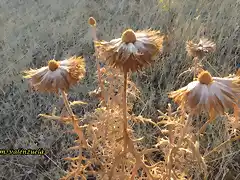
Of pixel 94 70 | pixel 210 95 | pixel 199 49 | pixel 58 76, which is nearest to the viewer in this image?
pixel 210 95

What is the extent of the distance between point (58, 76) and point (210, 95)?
50cm

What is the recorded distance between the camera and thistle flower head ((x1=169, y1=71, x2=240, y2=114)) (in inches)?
40.4

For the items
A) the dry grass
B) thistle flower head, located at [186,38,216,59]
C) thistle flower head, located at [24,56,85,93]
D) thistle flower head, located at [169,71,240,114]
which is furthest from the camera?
the dry grass

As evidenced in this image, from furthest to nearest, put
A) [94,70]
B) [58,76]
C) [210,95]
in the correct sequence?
[94,70], [58,76], [210,95]

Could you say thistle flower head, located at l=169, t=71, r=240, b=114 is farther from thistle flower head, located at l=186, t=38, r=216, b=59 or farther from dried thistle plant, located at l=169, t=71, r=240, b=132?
thistle flower head, located at l=186, t=38, r=216, b=59

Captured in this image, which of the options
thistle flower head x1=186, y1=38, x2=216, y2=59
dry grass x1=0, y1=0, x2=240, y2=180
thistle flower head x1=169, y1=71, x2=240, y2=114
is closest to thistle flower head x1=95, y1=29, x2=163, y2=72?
thistle flower head x1=169, y1=71, x2=240, y2=114

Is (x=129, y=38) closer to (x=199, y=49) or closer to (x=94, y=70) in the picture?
(x=199, y=49)

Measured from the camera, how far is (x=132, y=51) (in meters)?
1.06

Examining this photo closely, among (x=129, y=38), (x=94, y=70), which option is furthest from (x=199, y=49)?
(x=94, y=70)

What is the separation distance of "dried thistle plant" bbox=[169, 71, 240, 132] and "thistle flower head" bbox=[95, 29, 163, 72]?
15 centimetres

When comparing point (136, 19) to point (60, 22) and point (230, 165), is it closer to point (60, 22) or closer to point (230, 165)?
point (60, 22)

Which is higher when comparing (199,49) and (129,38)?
(129,38)

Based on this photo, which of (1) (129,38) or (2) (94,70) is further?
(2) (94,70)

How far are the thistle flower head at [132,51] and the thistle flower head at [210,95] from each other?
0.15 meters
